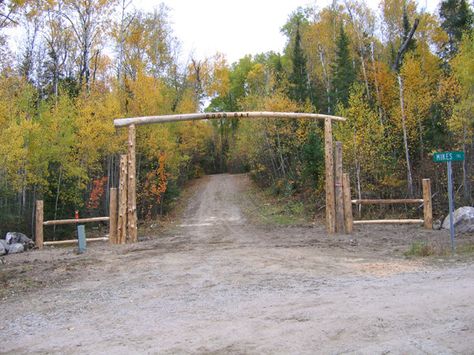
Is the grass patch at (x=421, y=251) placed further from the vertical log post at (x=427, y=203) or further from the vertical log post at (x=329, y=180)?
the vertical log post at (x=427, y=203)

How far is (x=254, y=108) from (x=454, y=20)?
1455 centimetres

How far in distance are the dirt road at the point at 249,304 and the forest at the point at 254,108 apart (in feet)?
33.9

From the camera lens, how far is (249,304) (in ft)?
20.4

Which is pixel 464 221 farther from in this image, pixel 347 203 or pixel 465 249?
pixel 465 249

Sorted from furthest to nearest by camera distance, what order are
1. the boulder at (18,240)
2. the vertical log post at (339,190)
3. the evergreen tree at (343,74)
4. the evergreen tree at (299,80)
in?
the evergreen tree at (299,80) → the evergreen tree at (343,74) → the boulder at (18,240) → the vertical log post at (339,190)

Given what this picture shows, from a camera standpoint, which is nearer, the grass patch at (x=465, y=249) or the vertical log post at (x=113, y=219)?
the grass patch at (x=465, y=249)

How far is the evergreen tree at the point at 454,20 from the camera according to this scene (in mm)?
27781

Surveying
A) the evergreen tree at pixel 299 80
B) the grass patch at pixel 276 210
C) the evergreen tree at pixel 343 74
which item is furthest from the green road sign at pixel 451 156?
the evergreen tree at pixel 299 80

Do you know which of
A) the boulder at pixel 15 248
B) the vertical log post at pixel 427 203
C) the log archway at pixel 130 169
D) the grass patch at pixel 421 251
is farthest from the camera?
the boulder at pixel 15 248

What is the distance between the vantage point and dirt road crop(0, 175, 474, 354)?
4.54 metres

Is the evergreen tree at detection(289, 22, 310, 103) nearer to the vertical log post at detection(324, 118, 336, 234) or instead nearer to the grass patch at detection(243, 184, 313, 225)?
the grass patch at detection(243, 184, 313, 225)

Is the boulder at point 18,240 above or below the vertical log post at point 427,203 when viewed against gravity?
below

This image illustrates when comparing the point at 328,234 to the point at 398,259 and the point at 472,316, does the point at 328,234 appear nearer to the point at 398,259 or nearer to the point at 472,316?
the point at 398,259

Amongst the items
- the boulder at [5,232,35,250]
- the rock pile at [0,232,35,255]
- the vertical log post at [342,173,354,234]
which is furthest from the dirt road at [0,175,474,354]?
the boulder at [5,232,35,250]
